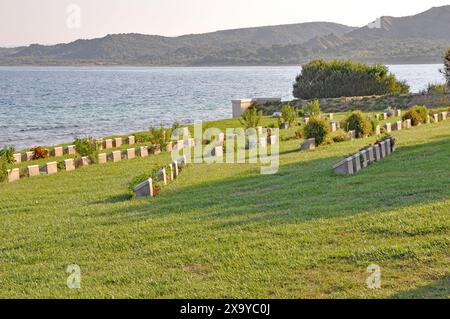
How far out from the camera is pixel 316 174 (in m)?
14.5

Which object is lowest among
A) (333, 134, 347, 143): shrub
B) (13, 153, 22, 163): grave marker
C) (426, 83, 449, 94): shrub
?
(13, 153, 22, 163): grave marker

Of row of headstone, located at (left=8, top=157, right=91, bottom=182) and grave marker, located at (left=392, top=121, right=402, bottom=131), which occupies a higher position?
grave marker, located at (left=392, top=121, right=402, bottom=131)

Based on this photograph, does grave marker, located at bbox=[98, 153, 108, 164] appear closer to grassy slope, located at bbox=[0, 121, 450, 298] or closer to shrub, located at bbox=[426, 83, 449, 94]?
grassy slope, located at bbox=[0, 121, 450, 298]

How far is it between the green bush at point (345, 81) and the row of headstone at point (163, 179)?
43.9 metres

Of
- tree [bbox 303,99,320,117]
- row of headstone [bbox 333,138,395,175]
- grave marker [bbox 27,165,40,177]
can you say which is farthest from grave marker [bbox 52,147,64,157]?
row of headstone [bbox 333,138,395,175]

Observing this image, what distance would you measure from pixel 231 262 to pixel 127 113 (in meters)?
58.5

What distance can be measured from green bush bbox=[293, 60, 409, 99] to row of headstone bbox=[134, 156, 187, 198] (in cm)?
4389

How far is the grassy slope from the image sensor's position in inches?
288

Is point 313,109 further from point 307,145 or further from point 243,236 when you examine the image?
point 243,236

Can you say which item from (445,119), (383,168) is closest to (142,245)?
(383,168)

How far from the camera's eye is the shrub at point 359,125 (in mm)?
24094

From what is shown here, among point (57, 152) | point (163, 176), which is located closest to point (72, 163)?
point (57, 152)

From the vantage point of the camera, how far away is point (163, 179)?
14742 mm
